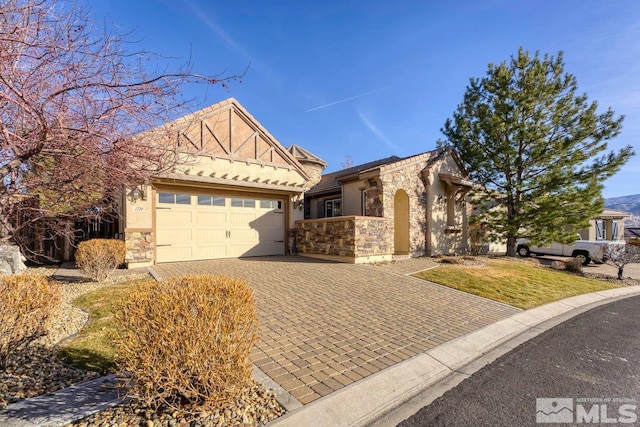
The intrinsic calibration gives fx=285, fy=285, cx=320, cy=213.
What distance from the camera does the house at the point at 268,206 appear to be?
35.7 ft

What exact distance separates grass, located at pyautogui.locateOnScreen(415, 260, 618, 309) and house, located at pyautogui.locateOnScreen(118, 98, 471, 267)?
10.3ft

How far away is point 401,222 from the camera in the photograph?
14570mm

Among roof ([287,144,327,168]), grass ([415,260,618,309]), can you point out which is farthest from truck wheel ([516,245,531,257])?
roof ([287,144,327,168])

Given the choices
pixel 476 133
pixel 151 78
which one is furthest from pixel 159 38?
pixel 476 133

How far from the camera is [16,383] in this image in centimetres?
290

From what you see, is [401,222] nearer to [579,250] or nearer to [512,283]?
[512,283]

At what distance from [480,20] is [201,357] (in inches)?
445

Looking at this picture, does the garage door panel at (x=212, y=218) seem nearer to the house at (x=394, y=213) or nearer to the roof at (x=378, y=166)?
the house at (x=394, y=213)

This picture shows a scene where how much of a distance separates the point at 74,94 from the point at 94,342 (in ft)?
10.8

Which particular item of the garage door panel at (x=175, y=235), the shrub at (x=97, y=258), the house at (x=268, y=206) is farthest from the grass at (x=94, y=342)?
the garage door panel at (x=175, y=235)

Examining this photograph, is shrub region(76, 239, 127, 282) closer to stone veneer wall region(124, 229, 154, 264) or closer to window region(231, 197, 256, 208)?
stone veneer wall region(124, 229, 154, 264)

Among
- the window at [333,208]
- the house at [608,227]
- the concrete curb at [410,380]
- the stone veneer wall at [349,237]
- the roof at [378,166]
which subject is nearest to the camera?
the concrete curb at [410,380]

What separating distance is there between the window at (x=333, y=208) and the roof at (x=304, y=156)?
3912mm

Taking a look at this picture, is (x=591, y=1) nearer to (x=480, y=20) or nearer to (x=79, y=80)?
(x=480, y=20)
